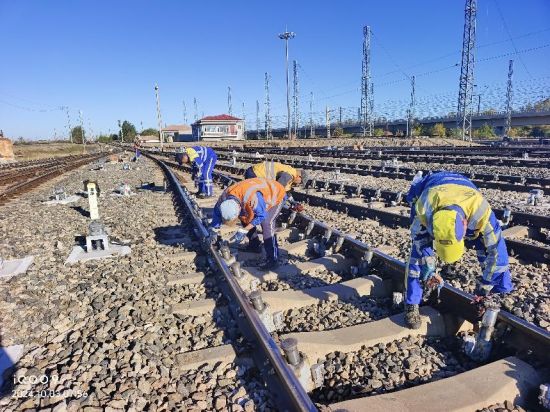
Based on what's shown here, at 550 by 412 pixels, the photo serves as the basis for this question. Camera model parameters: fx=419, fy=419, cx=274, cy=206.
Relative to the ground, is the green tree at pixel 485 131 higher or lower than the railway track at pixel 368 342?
higher

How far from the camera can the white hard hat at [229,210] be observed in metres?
4.34

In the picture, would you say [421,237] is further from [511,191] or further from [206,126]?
[206,126]

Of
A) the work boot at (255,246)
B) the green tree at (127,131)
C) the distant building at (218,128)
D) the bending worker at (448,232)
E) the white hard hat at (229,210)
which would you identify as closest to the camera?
the bending worker at (448,232)

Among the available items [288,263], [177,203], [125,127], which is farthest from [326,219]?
[125,127]

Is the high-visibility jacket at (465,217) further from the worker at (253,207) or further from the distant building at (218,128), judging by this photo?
the distant building at (218,128)

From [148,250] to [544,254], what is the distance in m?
5.14

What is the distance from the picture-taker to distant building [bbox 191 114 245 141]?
75.7 metres

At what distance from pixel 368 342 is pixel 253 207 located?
1965 millimetres

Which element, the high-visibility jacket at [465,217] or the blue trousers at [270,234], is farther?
the blue trousers at [270,234]

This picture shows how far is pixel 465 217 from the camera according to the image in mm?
3045

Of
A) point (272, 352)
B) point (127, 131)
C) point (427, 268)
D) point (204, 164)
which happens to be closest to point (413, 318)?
point (427, 268)

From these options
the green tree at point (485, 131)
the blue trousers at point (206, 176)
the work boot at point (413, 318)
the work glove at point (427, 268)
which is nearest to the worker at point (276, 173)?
the work glove at point (427, 268)

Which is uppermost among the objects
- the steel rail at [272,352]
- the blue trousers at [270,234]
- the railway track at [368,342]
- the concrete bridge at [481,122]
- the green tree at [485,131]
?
the concrete bridge at [481,122]

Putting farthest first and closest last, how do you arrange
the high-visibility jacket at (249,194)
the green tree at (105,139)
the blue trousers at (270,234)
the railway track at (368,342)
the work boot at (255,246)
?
1. the green tree at (105,139)
2. the work boot at (255,246)
3. the blue trousers at (270,234)
4. the high-visibility jacket at (249,194)
5. the railway track at (368,342)
